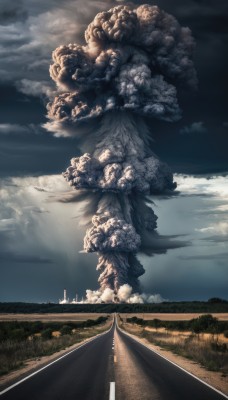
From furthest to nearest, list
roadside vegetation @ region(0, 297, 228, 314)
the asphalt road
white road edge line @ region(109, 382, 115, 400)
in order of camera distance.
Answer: roadside vegetation @ region(0, 297, 228, 314) → the asphalt road → white road edge line @ region(109, 382, 115, 400)

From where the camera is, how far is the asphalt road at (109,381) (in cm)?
1277

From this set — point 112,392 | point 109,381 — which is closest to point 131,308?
point 109,381

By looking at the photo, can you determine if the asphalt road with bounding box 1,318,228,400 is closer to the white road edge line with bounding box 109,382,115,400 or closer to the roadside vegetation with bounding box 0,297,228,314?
the white road edge line with bounding box 109,382,115,400

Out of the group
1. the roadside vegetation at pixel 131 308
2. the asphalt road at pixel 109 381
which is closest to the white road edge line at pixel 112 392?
the asphalt road at pixel 109 381

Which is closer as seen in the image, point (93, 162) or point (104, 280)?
point (93, 162)

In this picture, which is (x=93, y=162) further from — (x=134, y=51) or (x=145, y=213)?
(x=134, y=51)

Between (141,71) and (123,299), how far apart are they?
2424 inches

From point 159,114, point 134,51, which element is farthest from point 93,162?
point 134,51

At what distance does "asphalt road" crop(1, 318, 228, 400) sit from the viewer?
1277 cm

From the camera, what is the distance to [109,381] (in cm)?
1560

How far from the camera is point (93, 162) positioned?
116 meters

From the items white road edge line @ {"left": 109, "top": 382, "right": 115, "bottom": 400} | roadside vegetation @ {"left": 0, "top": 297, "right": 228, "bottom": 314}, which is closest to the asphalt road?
white road edge line @ {"left": 109, "top": 382, "right": 115, "bottom": 400}

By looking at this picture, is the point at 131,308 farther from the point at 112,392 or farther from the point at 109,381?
the point at 112,392

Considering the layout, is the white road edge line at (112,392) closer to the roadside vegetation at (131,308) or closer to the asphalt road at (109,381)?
the asphalt road at (109,381)
